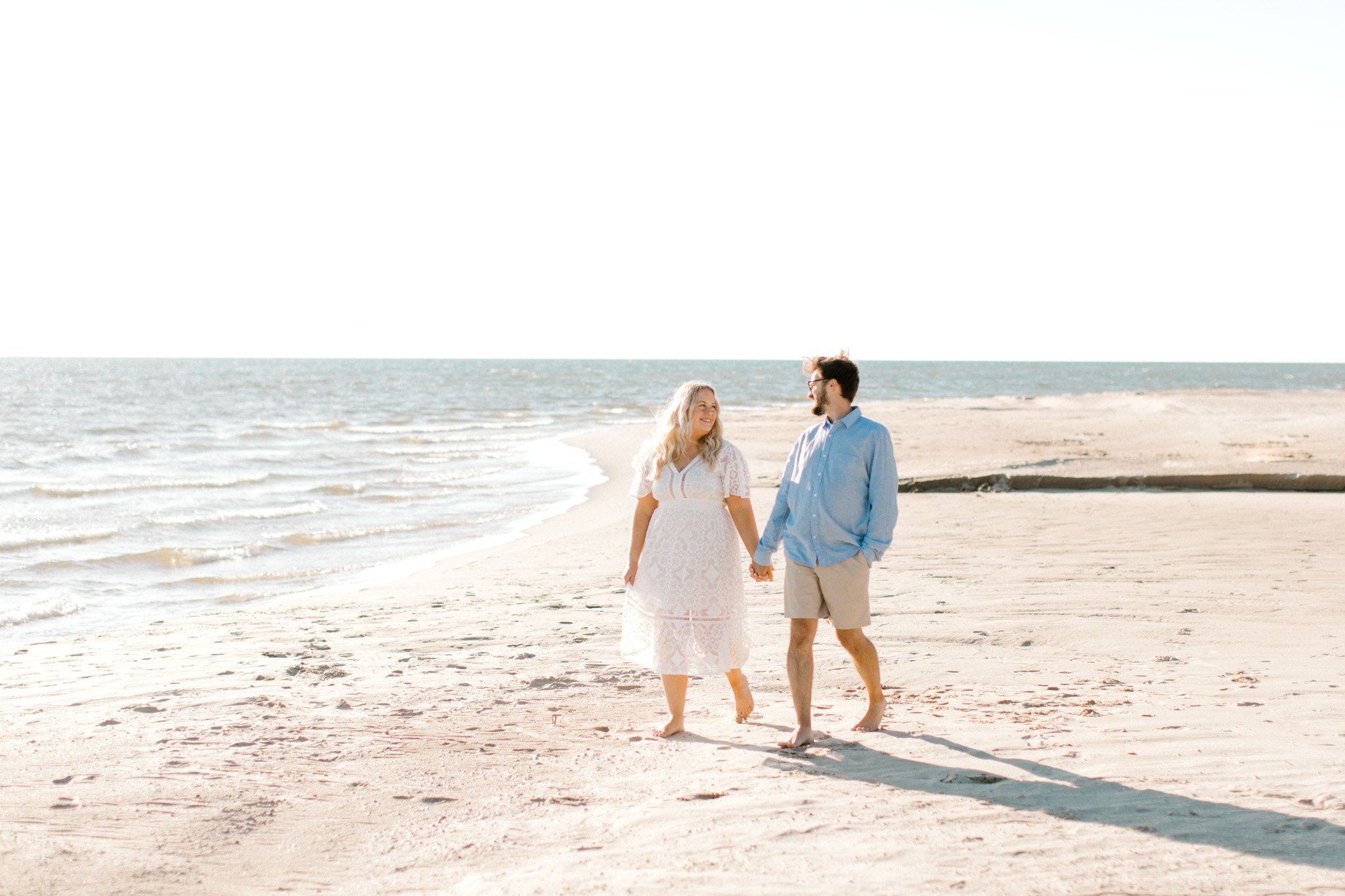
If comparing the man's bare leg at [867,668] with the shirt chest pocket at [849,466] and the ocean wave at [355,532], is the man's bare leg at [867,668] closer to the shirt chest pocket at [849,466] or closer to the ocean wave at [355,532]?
the shirt chest pocket at [849,466]

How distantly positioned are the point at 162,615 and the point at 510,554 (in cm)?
344

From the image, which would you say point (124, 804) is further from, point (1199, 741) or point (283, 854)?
point (1199, 741)

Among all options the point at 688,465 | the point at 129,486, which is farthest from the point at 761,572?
the point at 129,486

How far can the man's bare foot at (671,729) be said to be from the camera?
5.09m

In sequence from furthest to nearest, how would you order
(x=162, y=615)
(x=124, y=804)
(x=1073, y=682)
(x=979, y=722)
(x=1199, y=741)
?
(x=162, y=615) < (x=1073, y=682) < (x=979, y=722) < (x=1199, y=741) < (x=124, y=804)

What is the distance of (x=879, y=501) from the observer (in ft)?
15.2

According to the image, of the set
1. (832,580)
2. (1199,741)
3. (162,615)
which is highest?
(832,580)

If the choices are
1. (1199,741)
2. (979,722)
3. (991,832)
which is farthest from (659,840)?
(1199,741)

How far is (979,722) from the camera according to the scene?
5.06m

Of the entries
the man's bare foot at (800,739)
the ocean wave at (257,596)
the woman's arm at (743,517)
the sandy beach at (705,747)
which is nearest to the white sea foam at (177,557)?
the ocean wave at (257,596)

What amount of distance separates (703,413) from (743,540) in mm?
616

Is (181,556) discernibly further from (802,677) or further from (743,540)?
(802,677)

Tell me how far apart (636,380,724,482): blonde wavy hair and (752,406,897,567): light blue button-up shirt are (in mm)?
481

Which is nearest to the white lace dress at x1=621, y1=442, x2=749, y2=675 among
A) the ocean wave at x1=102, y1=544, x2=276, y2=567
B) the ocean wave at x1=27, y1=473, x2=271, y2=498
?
the ocean wave at x1=102, y1=544, x2=276, y2=567
